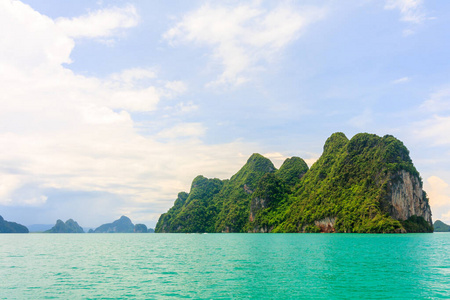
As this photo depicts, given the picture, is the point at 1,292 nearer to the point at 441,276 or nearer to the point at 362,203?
the point at 441,276

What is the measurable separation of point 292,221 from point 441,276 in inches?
6351

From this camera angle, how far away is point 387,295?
22047 millimetres

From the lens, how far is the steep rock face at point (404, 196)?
143 meters

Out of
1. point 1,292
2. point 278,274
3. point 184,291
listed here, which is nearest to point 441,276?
point 278,274

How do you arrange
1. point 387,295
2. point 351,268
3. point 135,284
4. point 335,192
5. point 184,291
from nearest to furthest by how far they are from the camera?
point 387,295 < point 184,291 < point 135,284 < point 351,268 < point 335,192

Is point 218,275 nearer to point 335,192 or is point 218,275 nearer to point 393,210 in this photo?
point 393,210

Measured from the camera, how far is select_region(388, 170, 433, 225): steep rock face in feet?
470

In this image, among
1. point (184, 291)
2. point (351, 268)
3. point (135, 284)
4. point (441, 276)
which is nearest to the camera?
point (184, 291)

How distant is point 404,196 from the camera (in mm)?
145500

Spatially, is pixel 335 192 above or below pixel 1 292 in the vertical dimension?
above

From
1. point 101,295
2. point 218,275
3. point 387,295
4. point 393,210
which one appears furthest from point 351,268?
point 393,210

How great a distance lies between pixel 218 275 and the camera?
30.9 meters

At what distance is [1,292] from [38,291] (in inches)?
113

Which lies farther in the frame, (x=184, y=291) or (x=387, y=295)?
(x=184, y=291)
